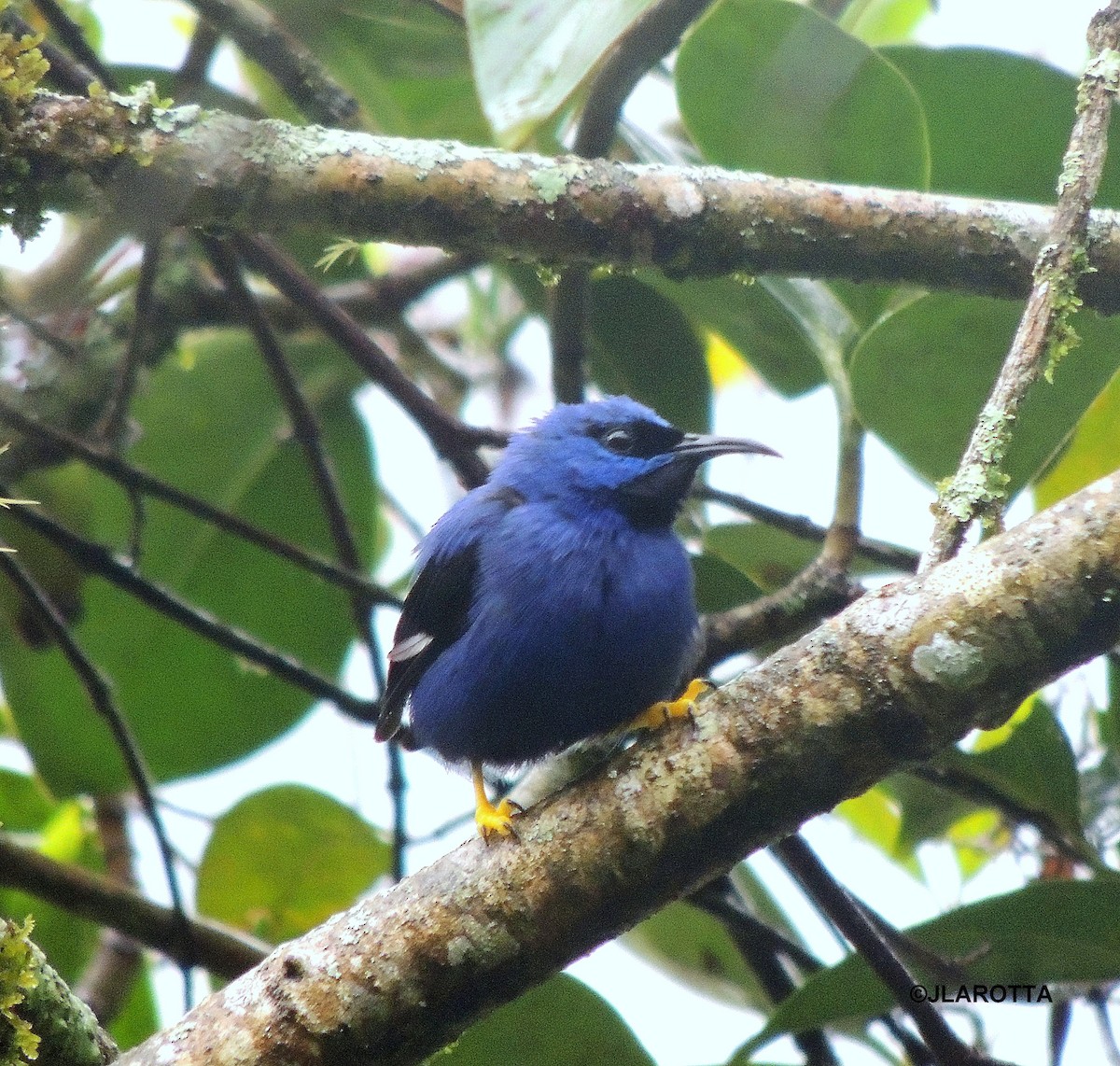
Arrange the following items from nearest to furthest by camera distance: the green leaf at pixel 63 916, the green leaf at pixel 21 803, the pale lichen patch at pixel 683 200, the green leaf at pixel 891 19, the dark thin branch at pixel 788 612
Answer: the pale lichen patch at pixel 683 200 < the dark thin branch at pixel 788 612 < the green leaf at pixel 63 916 < the green leaf at pixel 21 803 < the green leaf at pixel 891 19

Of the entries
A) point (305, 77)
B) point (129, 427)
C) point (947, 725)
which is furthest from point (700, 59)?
point (129, 427)

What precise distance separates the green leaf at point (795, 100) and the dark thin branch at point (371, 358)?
1011mm

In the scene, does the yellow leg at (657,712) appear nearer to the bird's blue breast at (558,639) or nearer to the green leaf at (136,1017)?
the bird's blue breast at (558,639)

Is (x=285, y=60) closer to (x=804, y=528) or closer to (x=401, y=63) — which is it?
(x=401, y=63)

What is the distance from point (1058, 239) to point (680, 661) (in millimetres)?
1232

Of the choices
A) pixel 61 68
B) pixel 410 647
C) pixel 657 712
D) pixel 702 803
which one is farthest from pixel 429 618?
pixel 61 68

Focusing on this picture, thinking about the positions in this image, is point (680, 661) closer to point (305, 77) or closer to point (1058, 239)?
point (1058, 239)

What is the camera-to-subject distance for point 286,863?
166 inches

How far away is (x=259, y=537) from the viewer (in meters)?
3.79

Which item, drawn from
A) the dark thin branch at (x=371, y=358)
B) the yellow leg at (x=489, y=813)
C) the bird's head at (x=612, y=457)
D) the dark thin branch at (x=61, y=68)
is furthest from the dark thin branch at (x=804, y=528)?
the dark thin branch at (x=61, y=68)

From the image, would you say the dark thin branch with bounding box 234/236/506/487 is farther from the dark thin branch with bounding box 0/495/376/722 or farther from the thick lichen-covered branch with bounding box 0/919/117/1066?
the thick lichen-covered branch with bounding box 0/919/117/1066

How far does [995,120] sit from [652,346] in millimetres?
1277

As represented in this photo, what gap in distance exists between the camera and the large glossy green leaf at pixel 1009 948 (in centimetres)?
284

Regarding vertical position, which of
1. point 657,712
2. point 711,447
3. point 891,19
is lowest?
point 657,712
